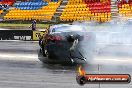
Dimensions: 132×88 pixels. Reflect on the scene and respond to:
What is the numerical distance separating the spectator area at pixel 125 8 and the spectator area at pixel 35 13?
317 inches

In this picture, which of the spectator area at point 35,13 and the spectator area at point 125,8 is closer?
the spectator area at point 125,8

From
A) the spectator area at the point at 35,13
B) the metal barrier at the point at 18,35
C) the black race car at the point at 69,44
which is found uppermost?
the black race car at the point at 69,44

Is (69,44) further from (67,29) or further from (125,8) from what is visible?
(125,8)

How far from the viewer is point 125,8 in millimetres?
46438

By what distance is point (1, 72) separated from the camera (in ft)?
48.3

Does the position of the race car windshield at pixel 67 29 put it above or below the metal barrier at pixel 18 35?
above

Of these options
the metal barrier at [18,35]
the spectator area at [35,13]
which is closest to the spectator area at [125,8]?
the spectator area at [35,13]

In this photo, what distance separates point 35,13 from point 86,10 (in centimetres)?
641

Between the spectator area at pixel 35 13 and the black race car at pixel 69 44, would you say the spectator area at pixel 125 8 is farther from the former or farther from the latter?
the black race car at pixel 69 44

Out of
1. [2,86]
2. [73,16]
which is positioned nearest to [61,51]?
[2,86]

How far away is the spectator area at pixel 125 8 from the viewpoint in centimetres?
4483

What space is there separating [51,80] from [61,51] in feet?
12.0

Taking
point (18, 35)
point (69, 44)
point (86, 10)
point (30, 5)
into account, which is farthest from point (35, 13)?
point (69, 44)

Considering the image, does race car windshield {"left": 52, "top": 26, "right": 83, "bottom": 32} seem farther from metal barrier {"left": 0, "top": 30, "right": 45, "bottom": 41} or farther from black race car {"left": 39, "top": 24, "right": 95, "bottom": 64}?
metal barrier {"left": 0, "top": 30, "right": 45, "bottom": 41}
